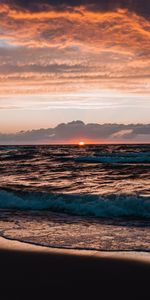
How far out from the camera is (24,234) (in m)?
9.07

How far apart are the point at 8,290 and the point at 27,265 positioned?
50.8 inches

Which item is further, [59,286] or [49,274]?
[49,274]

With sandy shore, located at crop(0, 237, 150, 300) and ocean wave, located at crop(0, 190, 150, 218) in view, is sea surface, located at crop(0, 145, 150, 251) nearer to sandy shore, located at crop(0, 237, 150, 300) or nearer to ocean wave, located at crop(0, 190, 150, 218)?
ocean wave, located at crop(0, 190, 150, 218)

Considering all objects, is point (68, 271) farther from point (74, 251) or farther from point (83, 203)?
point (83, 203)

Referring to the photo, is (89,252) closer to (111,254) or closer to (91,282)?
(111,254)

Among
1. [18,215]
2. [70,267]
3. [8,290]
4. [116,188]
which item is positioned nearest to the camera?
[8,290]

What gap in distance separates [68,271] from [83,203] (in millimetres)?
7091

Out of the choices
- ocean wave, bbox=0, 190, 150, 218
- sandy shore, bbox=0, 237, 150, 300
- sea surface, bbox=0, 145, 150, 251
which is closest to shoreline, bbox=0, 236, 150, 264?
sandy shore, bbox=0, 237, 150, 300

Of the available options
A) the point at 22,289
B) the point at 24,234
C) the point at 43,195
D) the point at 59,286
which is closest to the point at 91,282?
the point at 59,286

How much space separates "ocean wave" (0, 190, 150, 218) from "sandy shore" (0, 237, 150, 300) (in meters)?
4.94

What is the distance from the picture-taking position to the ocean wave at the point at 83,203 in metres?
Answer: 12.5

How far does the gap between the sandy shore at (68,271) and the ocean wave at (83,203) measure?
4935 millimetres

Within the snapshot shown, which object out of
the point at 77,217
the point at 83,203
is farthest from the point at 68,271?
the point at 83,203

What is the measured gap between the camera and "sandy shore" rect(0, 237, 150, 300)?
5508 mm
